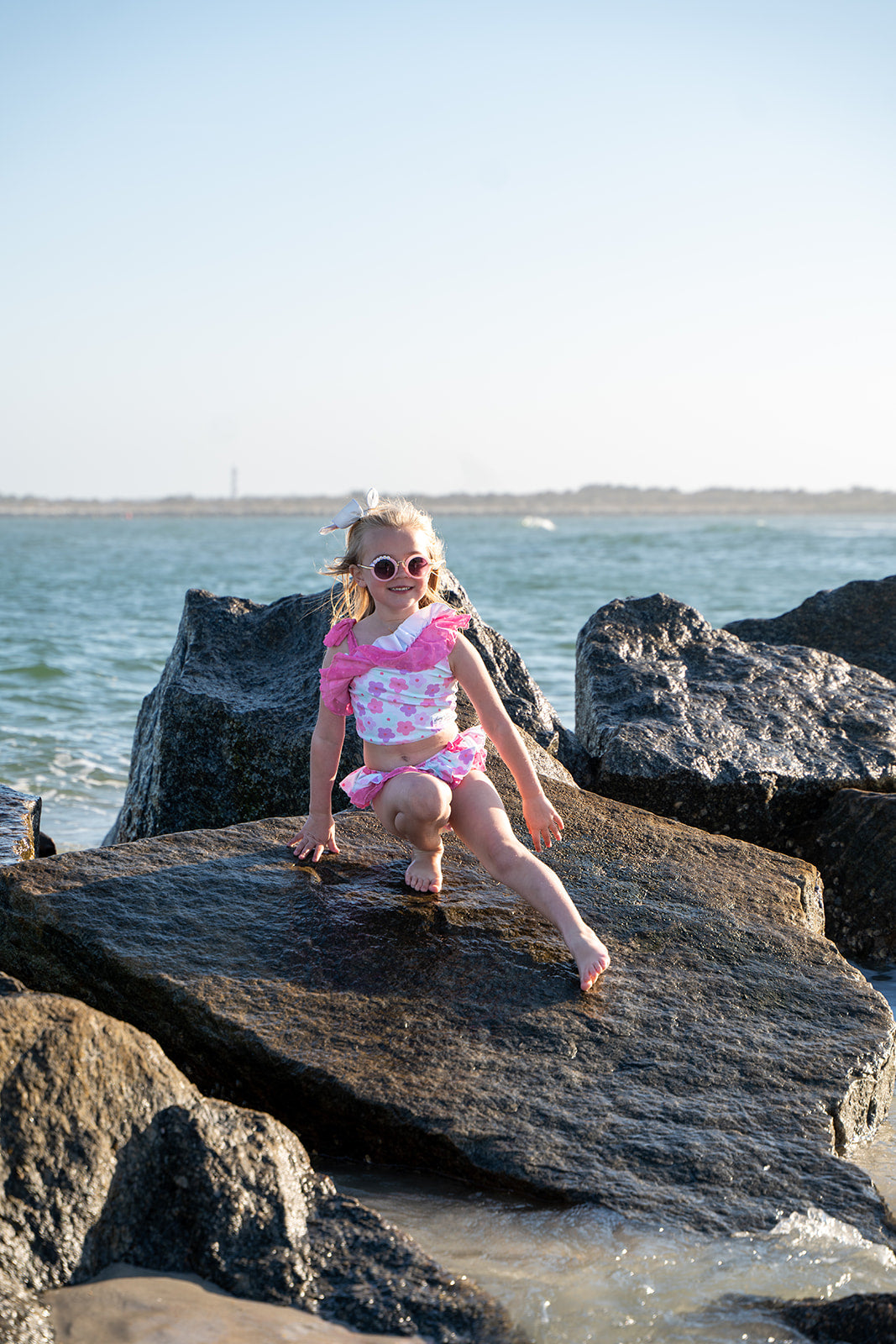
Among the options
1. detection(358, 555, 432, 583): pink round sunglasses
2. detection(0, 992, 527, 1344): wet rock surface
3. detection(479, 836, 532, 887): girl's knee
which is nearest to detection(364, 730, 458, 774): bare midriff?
detection(479, 836, 532, 887): girl's knee

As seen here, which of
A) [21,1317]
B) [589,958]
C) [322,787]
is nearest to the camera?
[21,1317]

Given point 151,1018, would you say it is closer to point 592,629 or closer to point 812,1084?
point 812,1084

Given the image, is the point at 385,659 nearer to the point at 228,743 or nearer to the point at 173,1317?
the point at 228,743

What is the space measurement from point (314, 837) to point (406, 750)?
0.37 meters

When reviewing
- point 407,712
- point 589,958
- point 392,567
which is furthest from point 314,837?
point 589,958

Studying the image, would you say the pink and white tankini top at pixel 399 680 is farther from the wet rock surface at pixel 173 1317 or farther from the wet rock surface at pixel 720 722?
the wet rock surface at pixel 173 1317

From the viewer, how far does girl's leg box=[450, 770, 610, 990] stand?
2.81 metres

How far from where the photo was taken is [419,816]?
3100 mm

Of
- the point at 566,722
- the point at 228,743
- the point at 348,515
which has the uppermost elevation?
the point at 348,515

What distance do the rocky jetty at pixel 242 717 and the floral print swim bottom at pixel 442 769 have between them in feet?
2.68

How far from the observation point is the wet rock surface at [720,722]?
4375 millimetres

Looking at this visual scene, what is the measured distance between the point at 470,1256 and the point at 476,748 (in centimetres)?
148

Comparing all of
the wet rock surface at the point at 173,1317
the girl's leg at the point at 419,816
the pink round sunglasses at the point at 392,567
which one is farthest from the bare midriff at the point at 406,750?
the wet rock surface at the point at 173,1317

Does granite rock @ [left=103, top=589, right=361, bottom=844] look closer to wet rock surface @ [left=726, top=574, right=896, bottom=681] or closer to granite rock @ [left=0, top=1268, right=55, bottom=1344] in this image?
granite rock @ [left=0, top=1268, right=55, bottom=1344]
